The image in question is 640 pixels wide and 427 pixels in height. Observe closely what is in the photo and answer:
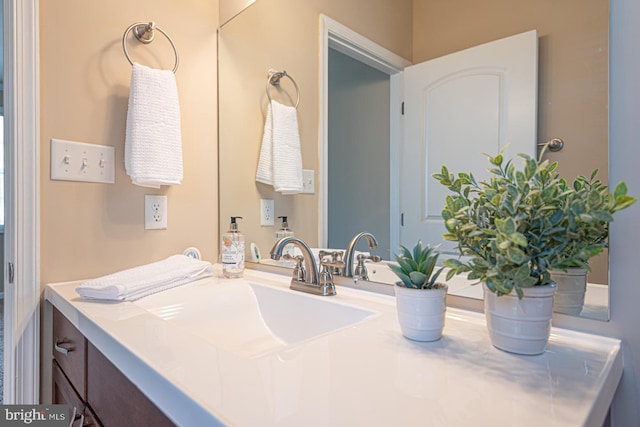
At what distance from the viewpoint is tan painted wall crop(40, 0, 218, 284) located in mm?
1012

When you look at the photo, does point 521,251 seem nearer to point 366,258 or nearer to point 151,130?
point 366,258

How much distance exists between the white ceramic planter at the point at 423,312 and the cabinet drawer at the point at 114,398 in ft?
1.23

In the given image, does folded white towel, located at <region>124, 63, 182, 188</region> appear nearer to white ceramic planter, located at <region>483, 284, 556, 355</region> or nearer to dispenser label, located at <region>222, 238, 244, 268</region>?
dispenser label, located at <region>222, 238, 244, 268</region>

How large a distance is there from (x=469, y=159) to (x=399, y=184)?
19 centimetres

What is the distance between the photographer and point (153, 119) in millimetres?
1116

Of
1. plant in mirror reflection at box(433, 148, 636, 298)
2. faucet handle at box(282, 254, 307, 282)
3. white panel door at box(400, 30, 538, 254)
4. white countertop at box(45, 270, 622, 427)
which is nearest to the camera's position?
white countertop at box(45, 270, 622, 427)

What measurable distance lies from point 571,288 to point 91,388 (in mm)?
923

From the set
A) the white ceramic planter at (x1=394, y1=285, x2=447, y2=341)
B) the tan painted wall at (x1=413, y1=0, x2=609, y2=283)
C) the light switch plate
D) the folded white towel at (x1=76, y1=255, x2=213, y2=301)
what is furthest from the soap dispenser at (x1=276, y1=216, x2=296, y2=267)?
the tan painted wall at (x1=413, y1=0, x2=609, y2=283)

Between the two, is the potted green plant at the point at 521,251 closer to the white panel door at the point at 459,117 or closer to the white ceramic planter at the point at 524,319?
the white ceramic planter at the point at 524,319

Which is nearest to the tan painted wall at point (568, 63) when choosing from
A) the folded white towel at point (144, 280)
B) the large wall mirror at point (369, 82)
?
the large wall mirror at point (369, 82)

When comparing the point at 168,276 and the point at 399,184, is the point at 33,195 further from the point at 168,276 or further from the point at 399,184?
the point at 399,184

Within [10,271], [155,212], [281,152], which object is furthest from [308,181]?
[10,271]

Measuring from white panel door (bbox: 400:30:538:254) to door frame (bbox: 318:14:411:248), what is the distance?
2 centimetres

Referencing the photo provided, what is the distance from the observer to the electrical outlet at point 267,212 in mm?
1315
